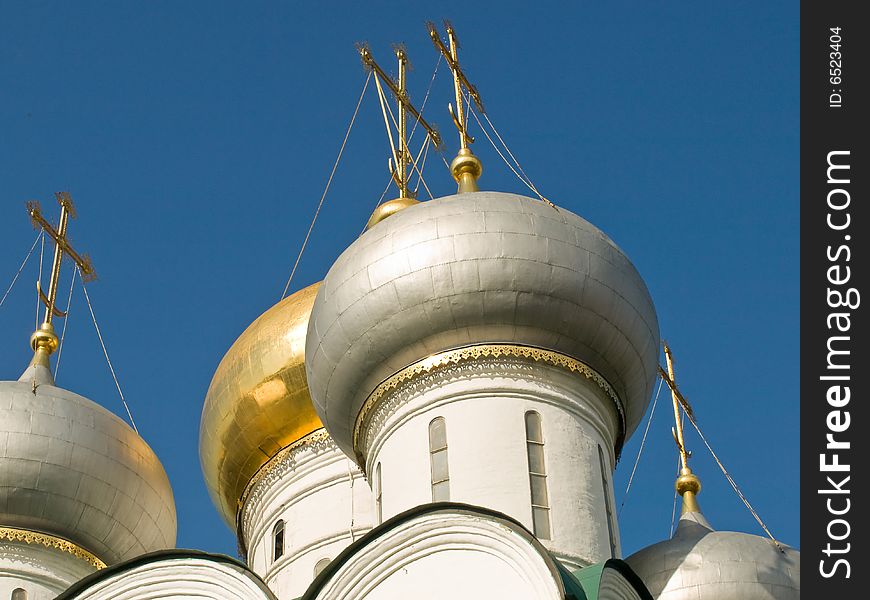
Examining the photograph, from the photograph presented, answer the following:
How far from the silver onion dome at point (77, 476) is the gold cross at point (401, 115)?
3461mm

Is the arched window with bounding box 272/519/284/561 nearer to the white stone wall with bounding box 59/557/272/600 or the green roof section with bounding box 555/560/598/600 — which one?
the white stone wall with bounding box 59/557/272/600

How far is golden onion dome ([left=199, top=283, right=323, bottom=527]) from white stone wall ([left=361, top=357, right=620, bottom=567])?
9.07 ft

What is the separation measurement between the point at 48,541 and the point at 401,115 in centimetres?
504

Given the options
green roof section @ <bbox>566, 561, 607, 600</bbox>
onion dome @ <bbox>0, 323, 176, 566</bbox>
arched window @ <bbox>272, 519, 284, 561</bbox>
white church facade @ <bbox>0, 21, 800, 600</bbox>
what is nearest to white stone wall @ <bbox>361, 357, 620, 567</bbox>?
white church facade @ <bbox>0, 21, 800, 600</bbox>

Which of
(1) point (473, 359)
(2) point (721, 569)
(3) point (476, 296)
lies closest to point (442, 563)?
(1) point (473, 359)

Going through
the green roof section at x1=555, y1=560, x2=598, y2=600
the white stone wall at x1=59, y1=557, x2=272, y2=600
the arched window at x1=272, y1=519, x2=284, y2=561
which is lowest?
the green roof section at x1=555, y1=560, x2=598, y2=600

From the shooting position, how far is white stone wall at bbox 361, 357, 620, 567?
970 cm

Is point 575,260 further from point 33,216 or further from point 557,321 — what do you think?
point 33,216

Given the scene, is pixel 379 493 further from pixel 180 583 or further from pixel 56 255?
pixel 56 255

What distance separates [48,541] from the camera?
471 inches

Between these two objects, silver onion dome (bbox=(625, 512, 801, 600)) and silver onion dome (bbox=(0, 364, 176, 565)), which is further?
silver onion dome (bbox=(0, 364, 176, 565))

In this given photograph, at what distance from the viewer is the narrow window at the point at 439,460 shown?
9797 millimetres

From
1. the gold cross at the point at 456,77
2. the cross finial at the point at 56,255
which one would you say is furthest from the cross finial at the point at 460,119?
the cross finial at the point at 56,255
